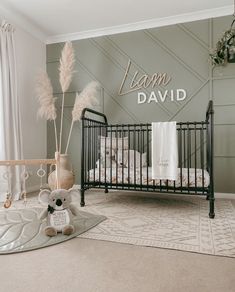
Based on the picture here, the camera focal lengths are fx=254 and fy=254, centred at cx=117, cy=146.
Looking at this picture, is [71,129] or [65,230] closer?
[65,230]

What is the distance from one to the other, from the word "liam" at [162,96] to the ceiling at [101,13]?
88cm

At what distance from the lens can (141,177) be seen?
2.45 metres

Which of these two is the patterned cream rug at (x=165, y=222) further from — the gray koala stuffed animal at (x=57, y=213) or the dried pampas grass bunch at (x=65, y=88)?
the dried pampas grass bunch at (x=65, y=88)

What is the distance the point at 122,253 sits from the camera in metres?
1.42

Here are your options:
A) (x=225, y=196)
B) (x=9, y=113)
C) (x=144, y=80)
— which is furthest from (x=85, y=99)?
(x=225, y=196)

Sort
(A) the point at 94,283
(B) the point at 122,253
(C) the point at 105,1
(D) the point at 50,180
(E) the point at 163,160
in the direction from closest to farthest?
(A) the point at 94,283 < (B) the point at 122,253 < (E) the point at 163,160 < (C) the point at 105,1 < (D) the point at 50,180

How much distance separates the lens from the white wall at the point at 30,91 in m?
3.34

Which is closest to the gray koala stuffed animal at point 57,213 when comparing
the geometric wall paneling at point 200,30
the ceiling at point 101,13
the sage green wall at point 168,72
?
Result: the sage green wall at point 168,72

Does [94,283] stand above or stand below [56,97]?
below

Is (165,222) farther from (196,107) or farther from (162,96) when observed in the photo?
(162,96)

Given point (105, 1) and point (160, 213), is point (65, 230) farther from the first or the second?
point (105, 1)

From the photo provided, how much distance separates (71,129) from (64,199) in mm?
1947

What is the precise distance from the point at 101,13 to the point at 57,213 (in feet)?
8.25

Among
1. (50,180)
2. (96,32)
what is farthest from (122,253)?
(96,32)
